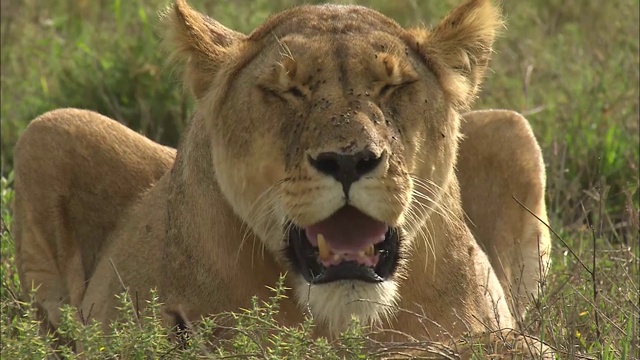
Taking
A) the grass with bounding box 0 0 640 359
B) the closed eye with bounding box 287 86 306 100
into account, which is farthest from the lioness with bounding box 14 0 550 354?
the grass with bounding box 0 0 640 359

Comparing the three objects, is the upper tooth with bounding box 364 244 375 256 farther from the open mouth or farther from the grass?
the grass

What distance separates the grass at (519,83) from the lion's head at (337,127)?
82 cm

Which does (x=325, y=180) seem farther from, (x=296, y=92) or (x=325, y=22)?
(x=325, y=22)

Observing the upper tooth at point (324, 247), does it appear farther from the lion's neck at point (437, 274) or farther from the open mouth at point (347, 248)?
the lion's neck at point (437, 274)

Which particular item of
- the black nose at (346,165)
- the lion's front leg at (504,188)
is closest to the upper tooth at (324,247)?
the black nose at (346,165)

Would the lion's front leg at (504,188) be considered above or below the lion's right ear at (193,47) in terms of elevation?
below

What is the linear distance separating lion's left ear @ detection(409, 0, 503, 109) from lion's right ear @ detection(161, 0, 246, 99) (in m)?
0.59

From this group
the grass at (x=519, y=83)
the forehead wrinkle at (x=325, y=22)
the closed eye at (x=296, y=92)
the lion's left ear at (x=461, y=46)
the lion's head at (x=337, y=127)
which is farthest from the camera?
the grass at (x=519, y=83)

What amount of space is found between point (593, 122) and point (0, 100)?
298 centimetres

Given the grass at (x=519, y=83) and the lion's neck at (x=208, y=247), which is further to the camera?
the grass at (x=519, y=83)

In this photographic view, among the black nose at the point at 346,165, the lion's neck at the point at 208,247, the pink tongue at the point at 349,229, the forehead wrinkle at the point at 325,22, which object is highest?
the forehead wrinkle at the point at 325,22

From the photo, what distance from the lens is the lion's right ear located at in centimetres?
447

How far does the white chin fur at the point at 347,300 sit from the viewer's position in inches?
159

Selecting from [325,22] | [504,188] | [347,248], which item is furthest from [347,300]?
[504,188]
